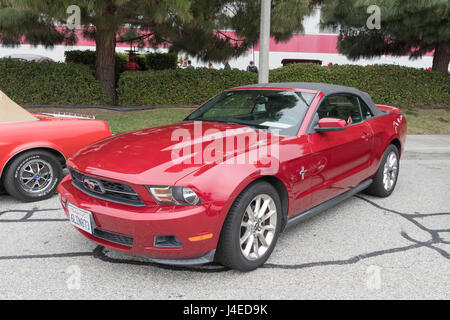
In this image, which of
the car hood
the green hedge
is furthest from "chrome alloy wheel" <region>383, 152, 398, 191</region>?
the green hedge

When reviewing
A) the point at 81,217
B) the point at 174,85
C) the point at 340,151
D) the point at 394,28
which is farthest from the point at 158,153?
the point at 394,28

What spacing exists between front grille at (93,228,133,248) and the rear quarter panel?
83.8 inches

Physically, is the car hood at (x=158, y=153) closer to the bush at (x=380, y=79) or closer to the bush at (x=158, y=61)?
the bush at (x=380, y=79)

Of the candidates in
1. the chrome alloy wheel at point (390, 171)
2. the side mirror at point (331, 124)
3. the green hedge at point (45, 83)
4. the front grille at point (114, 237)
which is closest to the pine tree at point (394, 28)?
the chrome alloy wheel at point (390, 171)

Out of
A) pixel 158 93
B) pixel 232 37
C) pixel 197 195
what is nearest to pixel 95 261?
pixel 197 195

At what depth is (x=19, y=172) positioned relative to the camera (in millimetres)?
4508

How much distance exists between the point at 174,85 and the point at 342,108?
8242 mm

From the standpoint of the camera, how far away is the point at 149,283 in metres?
2.92

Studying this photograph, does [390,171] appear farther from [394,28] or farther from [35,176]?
[394,28]

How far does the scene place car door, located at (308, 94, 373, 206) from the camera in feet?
12.0

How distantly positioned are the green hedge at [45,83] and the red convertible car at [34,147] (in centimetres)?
690

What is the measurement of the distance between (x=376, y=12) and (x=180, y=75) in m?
5.81

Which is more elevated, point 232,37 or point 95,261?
point 232,37

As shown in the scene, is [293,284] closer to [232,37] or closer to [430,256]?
[430,256]
